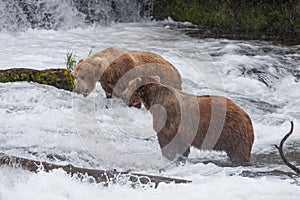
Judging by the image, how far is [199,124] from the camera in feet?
17.0

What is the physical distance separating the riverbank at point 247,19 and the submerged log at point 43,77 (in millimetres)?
6633

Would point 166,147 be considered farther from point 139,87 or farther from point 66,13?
point 66,13

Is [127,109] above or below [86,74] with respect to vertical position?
below

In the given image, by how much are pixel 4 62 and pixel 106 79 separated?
3434mm

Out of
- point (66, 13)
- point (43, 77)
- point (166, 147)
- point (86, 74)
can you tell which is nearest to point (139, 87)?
point (166, 147)

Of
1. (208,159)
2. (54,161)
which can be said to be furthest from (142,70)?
(54,161)

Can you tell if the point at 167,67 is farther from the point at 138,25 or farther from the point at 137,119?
the point at 138,25

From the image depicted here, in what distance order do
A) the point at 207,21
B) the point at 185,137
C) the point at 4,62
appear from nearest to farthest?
1. the point at 185,137
2. the point at 4,62
3. the point at 207,21

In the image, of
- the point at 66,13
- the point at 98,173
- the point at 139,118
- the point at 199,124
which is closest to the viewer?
the point at 98,173

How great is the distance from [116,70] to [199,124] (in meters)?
2.66

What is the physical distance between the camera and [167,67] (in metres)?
7.49

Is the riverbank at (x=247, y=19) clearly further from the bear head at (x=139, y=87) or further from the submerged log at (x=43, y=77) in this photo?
the bear head at (x=139, y=87)

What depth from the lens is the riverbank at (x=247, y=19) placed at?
1368 centimetres

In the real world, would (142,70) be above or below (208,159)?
above
